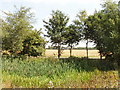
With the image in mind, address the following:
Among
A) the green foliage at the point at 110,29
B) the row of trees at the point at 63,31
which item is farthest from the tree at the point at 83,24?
the green foliage at the point at 110,29

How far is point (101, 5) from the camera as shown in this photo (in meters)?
15.2

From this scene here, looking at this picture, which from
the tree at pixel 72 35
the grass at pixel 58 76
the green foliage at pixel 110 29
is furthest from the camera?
the tree at pixel 72 35

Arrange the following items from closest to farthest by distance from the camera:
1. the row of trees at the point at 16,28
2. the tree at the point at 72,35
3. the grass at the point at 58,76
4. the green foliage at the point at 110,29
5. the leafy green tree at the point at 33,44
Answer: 1. the grass at the point at 58,76
2. the green foliage at the point at 110,29
3. the row of trees at the point at 16,28
4. the leafy green tree at the point at 33,44
5. the tree at the point at 72,35

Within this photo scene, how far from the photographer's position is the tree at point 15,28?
15547mm

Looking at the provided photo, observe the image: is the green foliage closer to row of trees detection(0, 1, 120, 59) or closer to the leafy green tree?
row of trees detection(0, 1, 120, 59)

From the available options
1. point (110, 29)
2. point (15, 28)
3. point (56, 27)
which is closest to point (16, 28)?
point (15, 28)

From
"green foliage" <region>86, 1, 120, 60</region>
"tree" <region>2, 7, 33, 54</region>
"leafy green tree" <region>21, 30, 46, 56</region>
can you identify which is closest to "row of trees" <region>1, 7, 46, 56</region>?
"tree" <region>2, 7, 33, 54</region>

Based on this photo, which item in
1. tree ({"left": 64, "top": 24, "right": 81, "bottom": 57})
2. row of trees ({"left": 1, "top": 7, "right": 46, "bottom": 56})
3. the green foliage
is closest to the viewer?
the green foliage

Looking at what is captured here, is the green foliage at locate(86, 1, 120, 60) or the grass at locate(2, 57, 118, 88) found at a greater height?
the green foliage at locate(86, 1, 120, 60)

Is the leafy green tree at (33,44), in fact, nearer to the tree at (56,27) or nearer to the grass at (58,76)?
the tree at (56,27)

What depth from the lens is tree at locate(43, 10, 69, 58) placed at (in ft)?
65.7

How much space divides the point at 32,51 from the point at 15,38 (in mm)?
3272

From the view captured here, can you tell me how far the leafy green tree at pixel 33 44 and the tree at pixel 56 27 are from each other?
1857 millimetres

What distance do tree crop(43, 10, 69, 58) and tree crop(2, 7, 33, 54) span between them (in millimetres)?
4627
